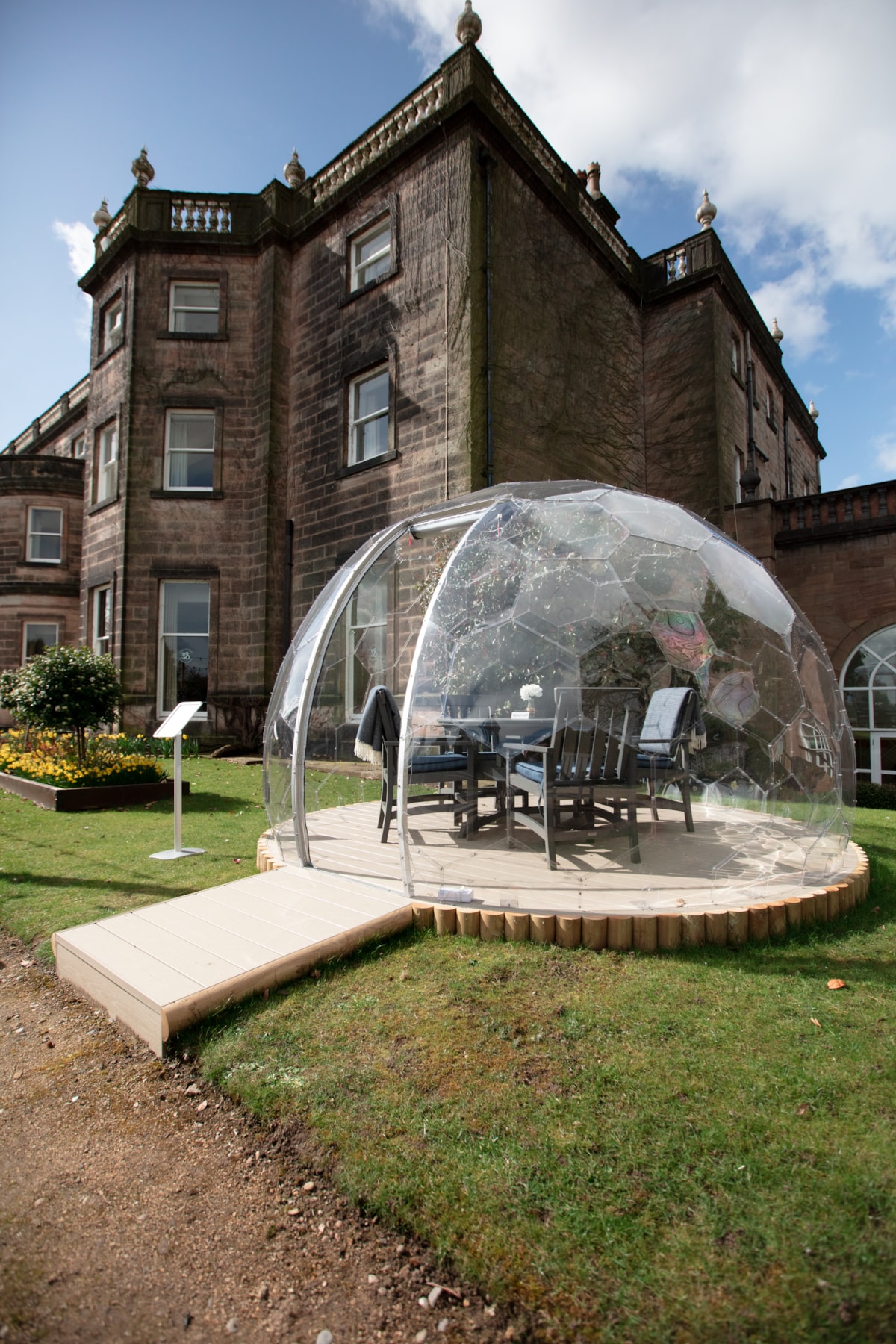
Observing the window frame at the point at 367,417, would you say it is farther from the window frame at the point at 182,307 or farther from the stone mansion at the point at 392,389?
the window frame at the point at 182,307

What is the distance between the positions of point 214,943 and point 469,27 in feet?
49.1

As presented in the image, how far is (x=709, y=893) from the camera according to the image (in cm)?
409

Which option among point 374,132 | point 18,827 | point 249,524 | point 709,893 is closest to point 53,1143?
point 709,893

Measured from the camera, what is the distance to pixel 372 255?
44.9 feet

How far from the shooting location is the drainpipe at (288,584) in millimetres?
14500

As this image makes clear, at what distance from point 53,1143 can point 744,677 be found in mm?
4499

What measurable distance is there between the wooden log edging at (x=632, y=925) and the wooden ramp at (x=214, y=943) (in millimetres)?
330

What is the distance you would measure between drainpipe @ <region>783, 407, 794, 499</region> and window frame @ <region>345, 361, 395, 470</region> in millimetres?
14303

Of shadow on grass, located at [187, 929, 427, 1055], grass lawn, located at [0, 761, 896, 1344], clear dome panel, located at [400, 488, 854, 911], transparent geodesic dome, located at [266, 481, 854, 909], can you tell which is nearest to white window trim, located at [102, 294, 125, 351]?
transparent geodesic dome, located at [266, 481, 854, 909]

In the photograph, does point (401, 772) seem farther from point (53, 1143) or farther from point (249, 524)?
point (249, 524)

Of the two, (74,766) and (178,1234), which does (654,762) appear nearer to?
(178,1234)

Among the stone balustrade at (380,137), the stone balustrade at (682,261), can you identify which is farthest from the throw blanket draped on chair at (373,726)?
the stone balustrade at (682,261)

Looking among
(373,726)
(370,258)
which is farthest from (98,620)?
(373,726)

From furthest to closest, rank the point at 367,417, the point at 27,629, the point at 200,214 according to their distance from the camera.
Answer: the point at 27,629, the point at 200,214, the point at 367,417
